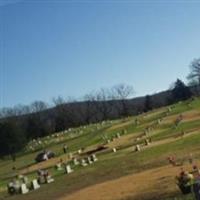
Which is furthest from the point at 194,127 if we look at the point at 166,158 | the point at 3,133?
the point at 3,133

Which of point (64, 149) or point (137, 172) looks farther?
point (64, 149)

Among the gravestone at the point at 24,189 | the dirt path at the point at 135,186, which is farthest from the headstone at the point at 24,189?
the dirt path at the point at 135,186

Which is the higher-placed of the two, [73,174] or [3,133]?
[3,133]

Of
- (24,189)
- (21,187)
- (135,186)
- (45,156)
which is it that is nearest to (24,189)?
(24,189)

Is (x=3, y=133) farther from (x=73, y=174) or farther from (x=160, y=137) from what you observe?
(x=73, y=174)

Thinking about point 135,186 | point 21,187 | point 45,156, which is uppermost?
point 45,156

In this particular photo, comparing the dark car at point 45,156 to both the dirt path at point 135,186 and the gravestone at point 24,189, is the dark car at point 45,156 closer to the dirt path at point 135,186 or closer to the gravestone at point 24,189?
the gravestone at point 24,189

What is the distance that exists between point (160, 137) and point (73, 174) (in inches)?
683

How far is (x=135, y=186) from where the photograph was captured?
2575cm

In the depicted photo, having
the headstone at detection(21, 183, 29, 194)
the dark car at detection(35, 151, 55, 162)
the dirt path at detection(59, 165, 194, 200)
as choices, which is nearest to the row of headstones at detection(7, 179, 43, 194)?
the headstone at detection(21, 183, 29, 194)

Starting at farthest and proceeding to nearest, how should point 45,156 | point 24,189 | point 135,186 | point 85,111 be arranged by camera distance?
point 85,111, point 45,156, point 24,189, point 135,186

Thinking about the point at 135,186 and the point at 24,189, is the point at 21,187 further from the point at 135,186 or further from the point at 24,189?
the point at 135,186

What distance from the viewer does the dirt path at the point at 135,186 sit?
23.4 meters

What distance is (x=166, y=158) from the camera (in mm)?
34062
